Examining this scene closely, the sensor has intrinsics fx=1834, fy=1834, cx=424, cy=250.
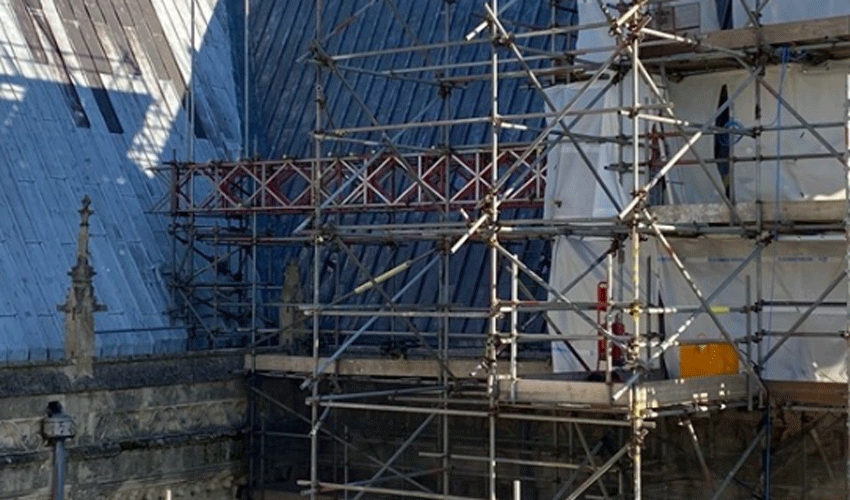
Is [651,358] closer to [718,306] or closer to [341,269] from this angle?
[718,306]

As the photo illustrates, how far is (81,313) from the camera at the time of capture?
2206 cm

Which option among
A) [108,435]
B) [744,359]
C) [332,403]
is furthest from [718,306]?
[108,435]

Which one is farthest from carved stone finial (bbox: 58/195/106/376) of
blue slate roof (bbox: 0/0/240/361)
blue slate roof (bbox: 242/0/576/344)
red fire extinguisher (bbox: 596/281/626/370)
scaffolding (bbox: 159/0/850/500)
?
red fire extinguisher (bbox: 596/281/626/370)

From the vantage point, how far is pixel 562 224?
1850 centimetres

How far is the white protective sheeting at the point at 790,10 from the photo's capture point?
1925 centimetres

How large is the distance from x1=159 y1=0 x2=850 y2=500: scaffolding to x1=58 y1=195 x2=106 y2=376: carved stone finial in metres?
2.62

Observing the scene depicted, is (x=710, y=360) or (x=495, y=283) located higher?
(x=495, y=283)

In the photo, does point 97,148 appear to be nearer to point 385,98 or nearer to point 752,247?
point 385,98

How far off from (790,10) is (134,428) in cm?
933

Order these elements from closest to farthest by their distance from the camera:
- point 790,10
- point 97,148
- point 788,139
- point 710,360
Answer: point 710,360 < point 788,139 < point 790,10 < point 97,148

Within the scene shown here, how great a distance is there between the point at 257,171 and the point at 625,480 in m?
7.70

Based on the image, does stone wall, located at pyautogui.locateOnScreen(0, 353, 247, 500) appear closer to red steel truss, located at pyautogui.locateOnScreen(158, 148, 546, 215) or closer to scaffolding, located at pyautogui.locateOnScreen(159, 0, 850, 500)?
scaffolding, located at pyautogui.locateOnScreen(159, 0, 850, 500)

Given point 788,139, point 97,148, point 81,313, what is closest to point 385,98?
point 97,148

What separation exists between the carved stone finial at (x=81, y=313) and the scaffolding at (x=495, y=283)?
2.62 m
